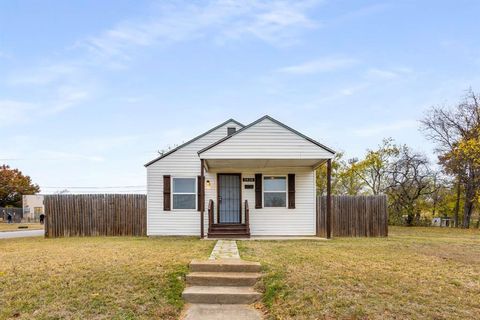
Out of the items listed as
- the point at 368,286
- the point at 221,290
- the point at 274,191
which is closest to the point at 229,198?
the point at 274,191

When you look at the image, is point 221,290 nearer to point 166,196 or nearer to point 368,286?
point 368,286

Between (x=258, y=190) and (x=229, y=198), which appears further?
(x=229, y=198)

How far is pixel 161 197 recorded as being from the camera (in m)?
14.2

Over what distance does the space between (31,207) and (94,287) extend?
→ 154ft

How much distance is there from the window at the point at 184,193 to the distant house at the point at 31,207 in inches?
1457

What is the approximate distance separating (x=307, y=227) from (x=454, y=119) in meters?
17.2

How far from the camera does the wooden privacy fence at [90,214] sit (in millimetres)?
14805

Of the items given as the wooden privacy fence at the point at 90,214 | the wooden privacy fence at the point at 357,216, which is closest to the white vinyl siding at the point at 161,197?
the wooden privacy fence at the point at 90,214

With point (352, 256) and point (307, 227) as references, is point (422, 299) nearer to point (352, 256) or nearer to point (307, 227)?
point (352, 256)

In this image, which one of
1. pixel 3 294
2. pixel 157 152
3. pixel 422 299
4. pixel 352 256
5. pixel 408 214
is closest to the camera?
pixel 422 299

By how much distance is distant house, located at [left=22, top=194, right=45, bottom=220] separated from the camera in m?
43.8

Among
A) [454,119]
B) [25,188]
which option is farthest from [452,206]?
[25,188]

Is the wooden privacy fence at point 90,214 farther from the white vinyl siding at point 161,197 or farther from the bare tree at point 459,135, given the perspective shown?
the bare tree at point 459,135

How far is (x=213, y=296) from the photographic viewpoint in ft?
17.9
